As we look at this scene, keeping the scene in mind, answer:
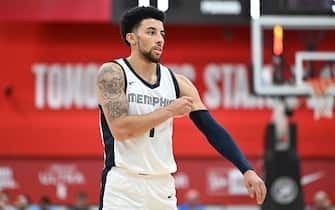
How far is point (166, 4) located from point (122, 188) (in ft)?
23.2

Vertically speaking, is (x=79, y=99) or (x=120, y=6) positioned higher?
(x=120, y=6)

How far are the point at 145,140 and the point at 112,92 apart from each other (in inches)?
12.0

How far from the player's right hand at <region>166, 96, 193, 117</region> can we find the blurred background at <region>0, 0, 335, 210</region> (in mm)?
10106

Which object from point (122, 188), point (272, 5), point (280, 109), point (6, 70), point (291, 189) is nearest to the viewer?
point (122, 188)

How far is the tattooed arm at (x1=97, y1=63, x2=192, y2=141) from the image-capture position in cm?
396

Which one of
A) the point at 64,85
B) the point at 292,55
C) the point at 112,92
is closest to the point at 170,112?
the point at 112,92

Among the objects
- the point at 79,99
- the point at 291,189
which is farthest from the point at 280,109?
the point at 79,99

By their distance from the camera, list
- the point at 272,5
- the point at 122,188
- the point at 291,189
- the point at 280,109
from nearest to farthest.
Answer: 1. the point at 122,188
2. the point at 272,5
3. the point at 291,189
4. the point at 280,109

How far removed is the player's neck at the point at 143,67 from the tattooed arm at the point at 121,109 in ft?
0.32

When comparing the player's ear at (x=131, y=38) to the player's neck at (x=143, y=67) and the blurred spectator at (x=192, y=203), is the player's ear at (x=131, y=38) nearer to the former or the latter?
the player's neck at (x=143, y=67)

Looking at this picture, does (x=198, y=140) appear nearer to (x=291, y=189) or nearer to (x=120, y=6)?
(x=291, y=189)

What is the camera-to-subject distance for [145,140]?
4141 millimetres

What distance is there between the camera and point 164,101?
167 inches

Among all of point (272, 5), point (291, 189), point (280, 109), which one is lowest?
point (291, 189)
